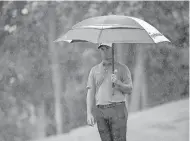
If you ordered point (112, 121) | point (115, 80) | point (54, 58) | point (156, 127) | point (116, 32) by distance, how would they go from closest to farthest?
point (116, 32) < point (115, 80) < point (112, 121) < point (156, 127) < point (54, 58)

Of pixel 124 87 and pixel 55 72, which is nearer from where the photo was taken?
pixel 124 87

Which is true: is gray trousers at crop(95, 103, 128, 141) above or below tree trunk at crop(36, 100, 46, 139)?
above

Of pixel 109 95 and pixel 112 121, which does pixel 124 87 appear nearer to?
pixel 109 95

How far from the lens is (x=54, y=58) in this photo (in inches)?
331

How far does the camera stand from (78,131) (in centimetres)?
829

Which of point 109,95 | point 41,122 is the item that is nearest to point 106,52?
point 109,95

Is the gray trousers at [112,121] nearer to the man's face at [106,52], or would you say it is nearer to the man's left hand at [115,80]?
the man's left hand at [115,80]

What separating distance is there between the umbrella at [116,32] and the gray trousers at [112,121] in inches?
33.0

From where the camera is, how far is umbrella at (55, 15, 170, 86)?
4530 mm

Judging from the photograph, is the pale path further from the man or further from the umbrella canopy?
the umbrella canopy

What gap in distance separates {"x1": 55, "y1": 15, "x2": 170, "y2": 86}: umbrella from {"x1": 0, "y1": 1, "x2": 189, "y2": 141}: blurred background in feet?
11.6

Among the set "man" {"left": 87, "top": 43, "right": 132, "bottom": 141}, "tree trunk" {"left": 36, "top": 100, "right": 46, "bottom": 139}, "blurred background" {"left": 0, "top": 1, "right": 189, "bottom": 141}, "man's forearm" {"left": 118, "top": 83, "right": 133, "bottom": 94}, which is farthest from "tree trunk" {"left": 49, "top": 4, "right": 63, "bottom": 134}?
"man's forearm" {"left": 118, "top": 83, "right": 133, "bottom": 94}

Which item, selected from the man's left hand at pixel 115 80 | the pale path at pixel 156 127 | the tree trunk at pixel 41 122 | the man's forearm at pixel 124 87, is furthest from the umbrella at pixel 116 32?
the tree trunk at pixel 41 122

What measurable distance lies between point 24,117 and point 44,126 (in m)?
0.45
